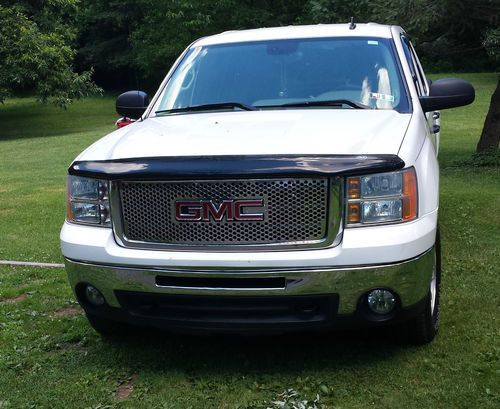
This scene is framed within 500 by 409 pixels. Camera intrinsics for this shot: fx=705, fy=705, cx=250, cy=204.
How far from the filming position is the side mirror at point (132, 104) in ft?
17.0

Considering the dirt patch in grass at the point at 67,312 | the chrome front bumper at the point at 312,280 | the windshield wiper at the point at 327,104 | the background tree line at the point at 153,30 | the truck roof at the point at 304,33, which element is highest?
the truck roof at the point at 304,33

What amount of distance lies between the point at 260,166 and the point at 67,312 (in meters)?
2.44

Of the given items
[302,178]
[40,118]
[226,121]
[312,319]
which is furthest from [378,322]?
[40,118]

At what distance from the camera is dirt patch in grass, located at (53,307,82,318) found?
507cm

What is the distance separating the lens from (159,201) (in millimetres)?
3609

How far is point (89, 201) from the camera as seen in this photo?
A: 376 centimetres

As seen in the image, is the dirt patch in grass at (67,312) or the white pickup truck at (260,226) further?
the dirt patch in grass at (67,312)

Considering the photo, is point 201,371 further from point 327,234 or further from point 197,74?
point 197,74

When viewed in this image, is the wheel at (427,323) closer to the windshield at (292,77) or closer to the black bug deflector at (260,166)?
the black bug deflector at (260,166)

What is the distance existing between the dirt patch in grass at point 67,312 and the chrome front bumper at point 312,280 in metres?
1.50

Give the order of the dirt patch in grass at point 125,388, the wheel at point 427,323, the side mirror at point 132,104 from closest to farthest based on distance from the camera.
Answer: the dirt patch in grass at point 125,388 → the wheel at point 427,323 → the side mirror at point 132,104

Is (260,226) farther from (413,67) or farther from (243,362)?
(413,67)

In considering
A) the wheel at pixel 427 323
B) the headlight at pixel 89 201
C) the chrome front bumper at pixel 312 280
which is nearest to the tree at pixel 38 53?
the headlight at pixel 89 201

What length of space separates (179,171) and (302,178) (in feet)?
1.99
